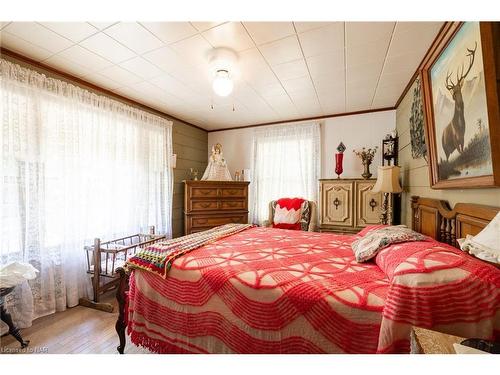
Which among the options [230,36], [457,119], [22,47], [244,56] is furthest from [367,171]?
[22,47]

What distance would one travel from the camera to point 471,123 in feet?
4.16

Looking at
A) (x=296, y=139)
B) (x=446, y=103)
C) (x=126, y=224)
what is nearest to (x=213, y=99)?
(x=296, y=139)

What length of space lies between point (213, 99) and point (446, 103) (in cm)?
264

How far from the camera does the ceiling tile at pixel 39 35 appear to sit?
174 centimetres

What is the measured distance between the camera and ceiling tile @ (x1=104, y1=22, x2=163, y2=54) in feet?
5.71

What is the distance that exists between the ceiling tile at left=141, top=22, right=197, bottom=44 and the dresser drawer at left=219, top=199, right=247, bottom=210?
2710 millimetres

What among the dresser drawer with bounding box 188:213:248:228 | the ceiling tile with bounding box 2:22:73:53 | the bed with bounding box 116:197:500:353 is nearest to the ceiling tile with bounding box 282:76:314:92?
the bed with bounding box 116:197:500:353

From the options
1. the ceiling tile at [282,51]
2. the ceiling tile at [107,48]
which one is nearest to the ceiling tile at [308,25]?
the ceiling tile at [282,51]

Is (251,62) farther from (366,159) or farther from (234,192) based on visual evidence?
(234,192)

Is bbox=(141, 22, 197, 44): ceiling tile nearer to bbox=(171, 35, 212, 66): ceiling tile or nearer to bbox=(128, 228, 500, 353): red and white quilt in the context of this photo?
bbox=(171, 35, 212, 66): ceiling tile

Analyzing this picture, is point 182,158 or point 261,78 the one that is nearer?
point 261,78

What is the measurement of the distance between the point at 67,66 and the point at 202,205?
98.8 inches

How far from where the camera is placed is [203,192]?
3.95 metres
